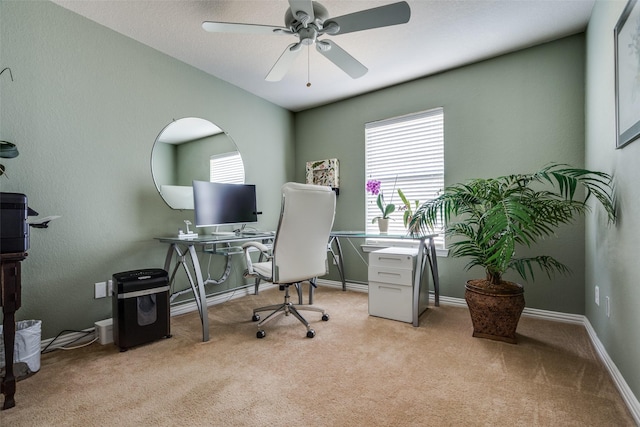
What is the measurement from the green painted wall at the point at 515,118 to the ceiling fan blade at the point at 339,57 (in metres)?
1.31

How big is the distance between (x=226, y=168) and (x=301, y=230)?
5.15 ft

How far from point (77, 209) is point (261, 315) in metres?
1.73

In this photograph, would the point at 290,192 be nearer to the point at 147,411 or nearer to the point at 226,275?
the point at 147,411

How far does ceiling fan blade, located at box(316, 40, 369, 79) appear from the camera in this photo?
2.05 meters

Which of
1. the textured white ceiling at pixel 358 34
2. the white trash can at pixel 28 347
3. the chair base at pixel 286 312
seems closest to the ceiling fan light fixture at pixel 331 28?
the textured white ceiling at pixel 358 34

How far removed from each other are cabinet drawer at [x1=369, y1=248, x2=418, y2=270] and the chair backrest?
59cm

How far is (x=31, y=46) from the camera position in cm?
206

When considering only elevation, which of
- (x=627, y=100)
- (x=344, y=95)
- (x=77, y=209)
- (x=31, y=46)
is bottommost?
(x=77, y=209)

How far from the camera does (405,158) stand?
3.49 meters

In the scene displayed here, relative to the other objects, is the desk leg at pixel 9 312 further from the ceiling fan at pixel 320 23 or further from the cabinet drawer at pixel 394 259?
the cabinet drawer at pixel 394 259

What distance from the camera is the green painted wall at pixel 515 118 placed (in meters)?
2.57

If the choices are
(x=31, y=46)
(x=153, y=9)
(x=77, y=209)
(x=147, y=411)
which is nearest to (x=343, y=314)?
(x=147, y=411)

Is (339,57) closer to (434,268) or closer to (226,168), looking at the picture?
(226,168)

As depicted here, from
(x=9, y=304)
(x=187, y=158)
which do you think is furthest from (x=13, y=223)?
(x=187, y=158)
